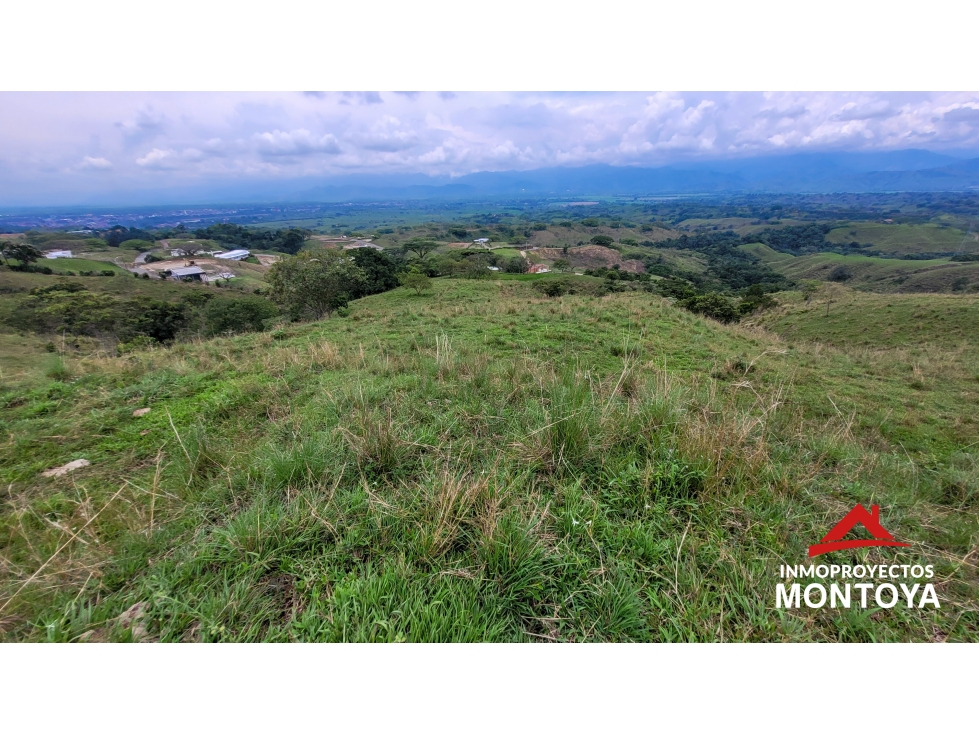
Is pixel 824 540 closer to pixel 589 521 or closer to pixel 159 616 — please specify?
pixel 589 521

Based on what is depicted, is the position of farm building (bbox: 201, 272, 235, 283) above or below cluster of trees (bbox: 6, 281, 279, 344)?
above

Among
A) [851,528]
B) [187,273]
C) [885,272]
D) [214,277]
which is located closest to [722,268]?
[885,272]

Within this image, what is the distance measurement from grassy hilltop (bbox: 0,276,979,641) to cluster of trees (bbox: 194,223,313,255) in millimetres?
87029

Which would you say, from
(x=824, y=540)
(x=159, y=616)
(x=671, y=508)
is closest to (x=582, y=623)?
(x=671, y=508)

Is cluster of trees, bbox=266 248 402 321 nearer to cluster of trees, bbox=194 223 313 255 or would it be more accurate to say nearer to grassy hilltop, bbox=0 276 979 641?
grassy hilltop, bbox=0 276 979 641

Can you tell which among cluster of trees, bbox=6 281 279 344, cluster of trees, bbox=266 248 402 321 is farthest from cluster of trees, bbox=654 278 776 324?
cluster of trees, bbox=6 281 279 344

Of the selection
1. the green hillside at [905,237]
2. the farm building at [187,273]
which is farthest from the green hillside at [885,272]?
the farm building at [187,273]

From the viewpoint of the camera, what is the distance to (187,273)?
52875 mm

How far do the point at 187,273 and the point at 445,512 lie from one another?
224 feet

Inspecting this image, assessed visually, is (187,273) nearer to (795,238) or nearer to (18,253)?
(18,253)

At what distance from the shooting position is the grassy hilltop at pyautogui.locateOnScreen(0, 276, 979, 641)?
183 cm

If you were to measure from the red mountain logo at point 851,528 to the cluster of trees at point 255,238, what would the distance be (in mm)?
90462

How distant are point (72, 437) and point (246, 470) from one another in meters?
2.48

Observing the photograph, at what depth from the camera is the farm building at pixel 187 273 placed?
51469 mm
